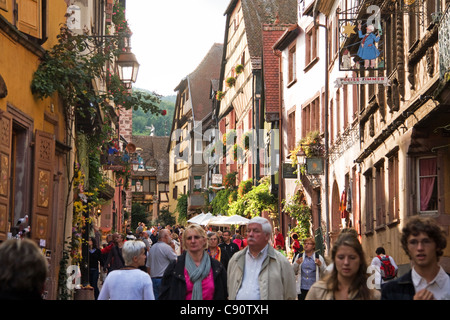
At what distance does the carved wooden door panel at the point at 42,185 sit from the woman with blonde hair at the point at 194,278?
19.3 feet

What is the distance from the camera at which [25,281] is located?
4.47m

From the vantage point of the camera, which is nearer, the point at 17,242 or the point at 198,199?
the point at 17,242

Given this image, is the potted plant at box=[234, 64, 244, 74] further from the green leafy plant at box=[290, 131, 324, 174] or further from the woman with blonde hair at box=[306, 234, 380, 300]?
the woman with blonde hair at box=[306, 234, 380, 300]

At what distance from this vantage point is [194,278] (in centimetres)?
808

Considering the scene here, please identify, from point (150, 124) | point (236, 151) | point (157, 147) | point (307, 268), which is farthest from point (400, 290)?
point (150, 124)

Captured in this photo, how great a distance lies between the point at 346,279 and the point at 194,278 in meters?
2.48

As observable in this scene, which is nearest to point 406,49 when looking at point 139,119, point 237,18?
point 237,18

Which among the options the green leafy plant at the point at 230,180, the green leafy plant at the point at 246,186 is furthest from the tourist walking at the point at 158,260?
the green leafy plant at the point at 230,180

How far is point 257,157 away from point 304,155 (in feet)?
38.9

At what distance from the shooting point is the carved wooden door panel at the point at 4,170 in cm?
1169

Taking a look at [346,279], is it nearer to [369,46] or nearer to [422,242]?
[422,242]

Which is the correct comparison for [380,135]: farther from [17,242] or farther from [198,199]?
[198,199]

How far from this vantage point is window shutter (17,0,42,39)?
42.0 feet
